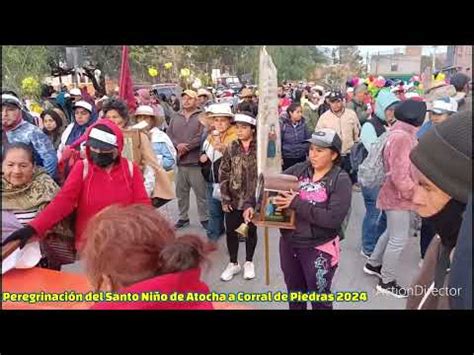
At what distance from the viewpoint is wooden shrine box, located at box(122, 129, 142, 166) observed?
2.36 metres

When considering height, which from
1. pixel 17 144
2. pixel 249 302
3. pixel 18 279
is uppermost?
pixel 17 144

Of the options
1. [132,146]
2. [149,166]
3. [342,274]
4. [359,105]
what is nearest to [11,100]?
[132,146]

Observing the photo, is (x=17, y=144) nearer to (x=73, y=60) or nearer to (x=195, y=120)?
(x=73, y=60)

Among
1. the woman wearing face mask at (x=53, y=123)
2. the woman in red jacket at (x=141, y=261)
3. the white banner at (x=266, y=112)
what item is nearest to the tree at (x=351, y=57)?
the white banner at (x=266, y=112)

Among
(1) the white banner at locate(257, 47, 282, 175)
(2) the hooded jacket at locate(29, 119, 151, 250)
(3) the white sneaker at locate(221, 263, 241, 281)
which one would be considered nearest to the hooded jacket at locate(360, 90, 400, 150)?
(1) the white banner at locate(257, 47, 282, 175)

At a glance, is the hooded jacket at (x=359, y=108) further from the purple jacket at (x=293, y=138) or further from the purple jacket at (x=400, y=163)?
the purple jacket at (x=400, y=163)

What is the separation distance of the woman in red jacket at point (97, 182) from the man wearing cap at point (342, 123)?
173 cm

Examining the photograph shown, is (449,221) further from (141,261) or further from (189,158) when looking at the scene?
(189,158)

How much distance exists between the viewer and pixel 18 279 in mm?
1791

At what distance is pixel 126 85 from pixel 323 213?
1318 mm

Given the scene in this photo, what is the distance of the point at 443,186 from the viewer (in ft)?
3.57

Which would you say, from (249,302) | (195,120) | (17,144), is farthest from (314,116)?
(17,144)
